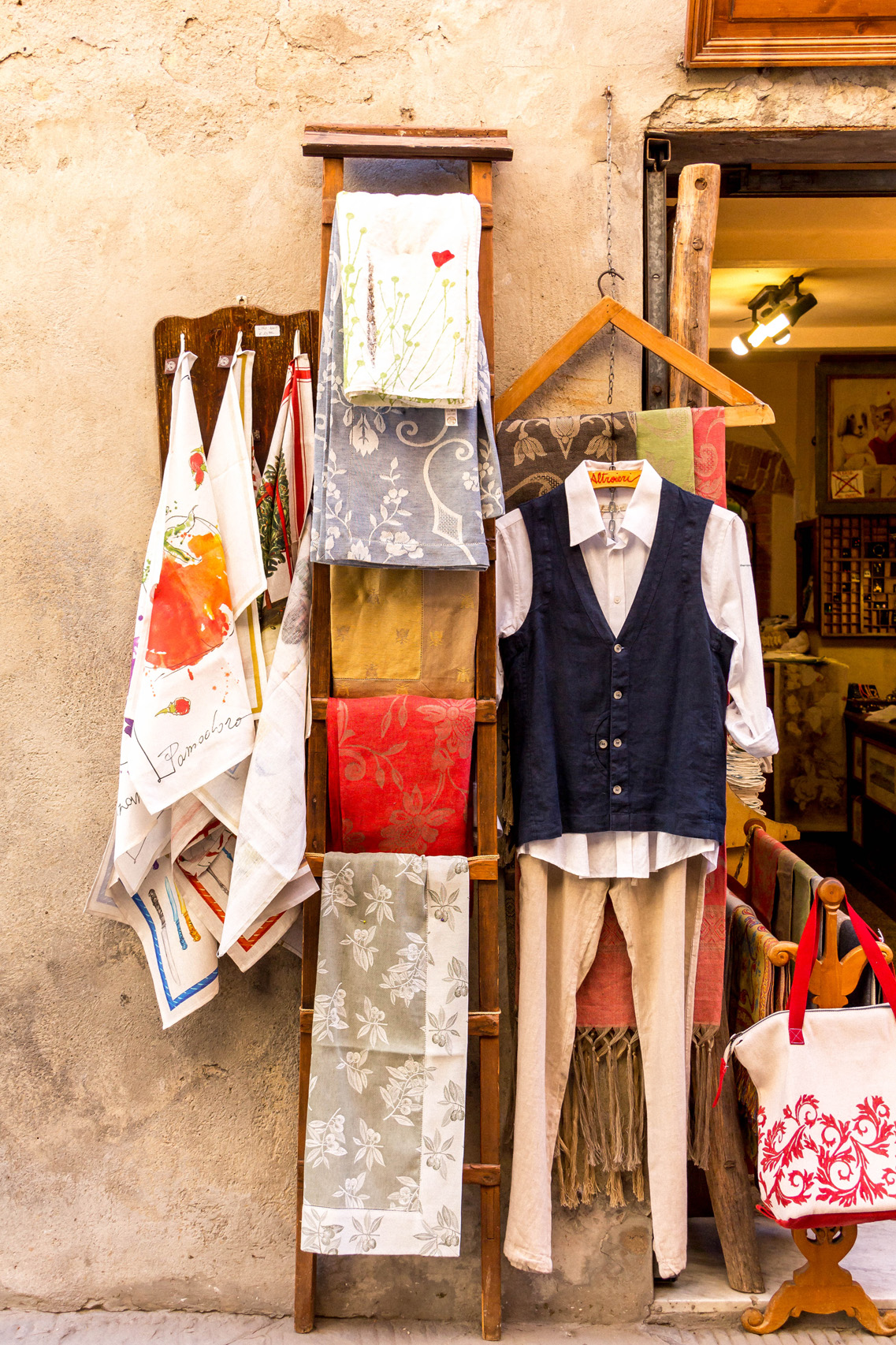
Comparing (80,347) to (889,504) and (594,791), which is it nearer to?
(594,791)

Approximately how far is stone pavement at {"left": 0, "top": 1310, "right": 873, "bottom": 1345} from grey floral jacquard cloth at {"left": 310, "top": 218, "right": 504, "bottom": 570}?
4.92ft

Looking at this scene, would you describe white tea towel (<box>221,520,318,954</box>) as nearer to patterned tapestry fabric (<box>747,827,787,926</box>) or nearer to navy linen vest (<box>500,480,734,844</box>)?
navy linen vest (<box>500,480,734,844</box>)

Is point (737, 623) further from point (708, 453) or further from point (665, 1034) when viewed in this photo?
point (665, 1034)

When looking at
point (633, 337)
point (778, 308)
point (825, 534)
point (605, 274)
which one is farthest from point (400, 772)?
point (825, 534)

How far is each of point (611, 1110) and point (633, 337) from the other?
1.50 meters

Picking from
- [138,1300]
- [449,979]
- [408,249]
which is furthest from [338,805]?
[138,1300]

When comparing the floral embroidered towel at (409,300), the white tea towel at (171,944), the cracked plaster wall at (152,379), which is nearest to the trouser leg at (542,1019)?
the cracked plaster wall at (152,379)

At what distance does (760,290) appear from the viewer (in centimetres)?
466

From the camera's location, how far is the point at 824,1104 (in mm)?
1774

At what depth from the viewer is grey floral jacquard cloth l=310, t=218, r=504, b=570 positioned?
1707 mm

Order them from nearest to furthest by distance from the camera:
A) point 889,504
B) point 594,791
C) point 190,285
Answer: point 594,791
point 190,285
point 889,504

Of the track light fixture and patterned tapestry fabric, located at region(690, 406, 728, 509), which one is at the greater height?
the track light fixture

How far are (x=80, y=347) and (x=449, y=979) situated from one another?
4.75 feet

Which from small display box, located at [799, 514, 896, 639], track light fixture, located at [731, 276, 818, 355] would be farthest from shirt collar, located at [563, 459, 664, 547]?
small display box, located at [799, 514, 896, 639]
